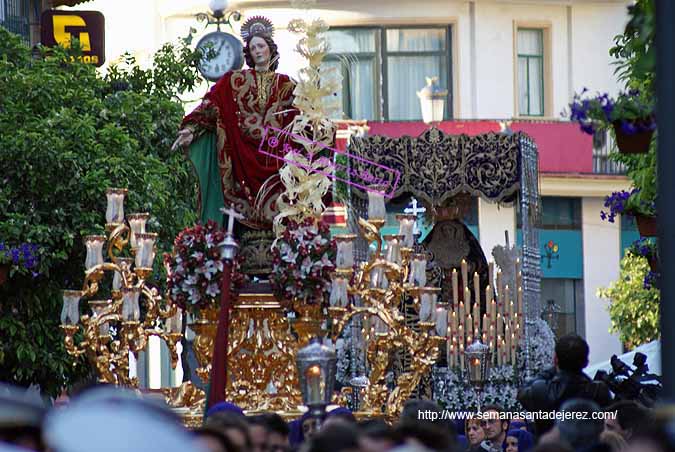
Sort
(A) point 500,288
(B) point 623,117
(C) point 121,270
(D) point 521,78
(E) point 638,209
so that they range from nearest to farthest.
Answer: (B) point 623,117 → (C) point 121,270 → (E) point 638,209 → (A) point 500,288 → (D) point 521,78

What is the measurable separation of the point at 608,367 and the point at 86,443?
745 inches

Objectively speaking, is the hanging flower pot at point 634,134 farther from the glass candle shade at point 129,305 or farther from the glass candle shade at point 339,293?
the glass candle shade at point 129,305

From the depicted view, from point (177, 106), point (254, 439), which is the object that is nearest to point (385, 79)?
point (177, 106)

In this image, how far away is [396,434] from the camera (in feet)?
29.7

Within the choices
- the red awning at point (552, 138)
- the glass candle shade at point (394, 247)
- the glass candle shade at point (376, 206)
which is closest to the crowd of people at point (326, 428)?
the glass candle shade at point (376, 206)

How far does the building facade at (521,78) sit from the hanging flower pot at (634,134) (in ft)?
99.3

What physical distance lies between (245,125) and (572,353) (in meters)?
5.40

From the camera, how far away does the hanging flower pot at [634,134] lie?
11.8 meters

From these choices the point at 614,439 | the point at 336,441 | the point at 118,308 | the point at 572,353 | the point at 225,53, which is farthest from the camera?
the point at 225,53

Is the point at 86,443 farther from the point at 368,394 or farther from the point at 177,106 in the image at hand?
the point at 177,106

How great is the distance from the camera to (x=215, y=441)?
355 inches

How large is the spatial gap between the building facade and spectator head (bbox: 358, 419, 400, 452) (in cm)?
3338

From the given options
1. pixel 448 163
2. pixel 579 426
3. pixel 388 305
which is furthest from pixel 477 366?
pixel 579 426

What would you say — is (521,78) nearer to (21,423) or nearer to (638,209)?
(638,209)
